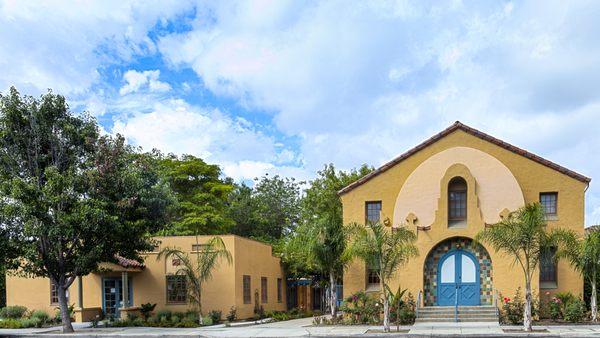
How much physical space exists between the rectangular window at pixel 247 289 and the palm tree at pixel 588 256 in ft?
47.9

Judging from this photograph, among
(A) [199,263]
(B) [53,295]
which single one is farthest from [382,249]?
(B) [53,295]

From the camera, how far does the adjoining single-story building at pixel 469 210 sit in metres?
27.1

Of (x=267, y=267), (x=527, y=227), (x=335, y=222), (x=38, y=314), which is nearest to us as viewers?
(x=527, y=227)

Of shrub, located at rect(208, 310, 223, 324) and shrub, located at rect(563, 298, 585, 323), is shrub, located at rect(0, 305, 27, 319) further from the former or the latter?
shrub, located at rect(563, 298, 585, 323)

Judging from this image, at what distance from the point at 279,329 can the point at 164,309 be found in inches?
310

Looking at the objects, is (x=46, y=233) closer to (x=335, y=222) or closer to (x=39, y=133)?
(x=39, y=133)

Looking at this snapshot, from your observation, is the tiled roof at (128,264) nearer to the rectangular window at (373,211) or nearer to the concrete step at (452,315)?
the rectangular window at (373,211)

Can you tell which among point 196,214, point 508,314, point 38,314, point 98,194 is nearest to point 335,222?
point 508,314

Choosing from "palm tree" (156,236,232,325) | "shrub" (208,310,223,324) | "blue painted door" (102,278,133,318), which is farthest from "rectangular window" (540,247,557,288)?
"blue painted door" (102,278,133,318)

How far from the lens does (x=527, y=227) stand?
21.9 metres

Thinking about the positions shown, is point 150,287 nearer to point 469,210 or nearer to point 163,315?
point 163,315

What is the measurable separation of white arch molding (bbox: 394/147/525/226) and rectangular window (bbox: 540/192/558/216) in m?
1.04

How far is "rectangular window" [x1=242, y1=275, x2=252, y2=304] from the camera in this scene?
107ft

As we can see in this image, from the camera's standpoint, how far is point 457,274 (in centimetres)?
2781
